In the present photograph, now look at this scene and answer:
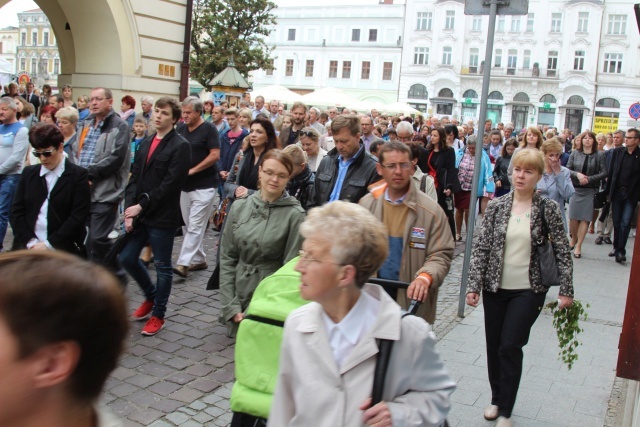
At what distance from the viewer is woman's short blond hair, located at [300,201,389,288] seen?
2492mm

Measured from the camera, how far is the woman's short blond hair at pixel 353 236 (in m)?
2.49

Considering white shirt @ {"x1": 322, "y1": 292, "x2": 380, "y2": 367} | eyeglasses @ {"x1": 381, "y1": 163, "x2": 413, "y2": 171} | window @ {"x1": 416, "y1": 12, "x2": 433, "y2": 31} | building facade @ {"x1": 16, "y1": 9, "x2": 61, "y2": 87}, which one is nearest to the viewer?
white shirt @ {"x1": 322, "y1": 292, "x2": 380, "y2": 367}

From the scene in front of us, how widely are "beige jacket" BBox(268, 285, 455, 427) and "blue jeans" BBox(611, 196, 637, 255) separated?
977 centimetres

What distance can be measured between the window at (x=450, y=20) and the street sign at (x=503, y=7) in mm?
69390

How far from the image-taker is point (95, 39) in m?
16.0

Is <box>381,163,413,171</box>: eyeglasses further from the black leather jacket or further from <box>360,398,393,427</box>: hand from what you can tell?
<box>360,398,393,427</box>: hand

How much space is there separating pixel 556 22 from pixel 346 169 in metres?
71.6

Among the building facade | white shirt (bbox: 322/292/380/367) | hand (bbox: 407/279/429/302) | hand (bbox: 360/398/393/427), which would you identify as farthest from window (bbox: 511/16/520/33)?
hand (bbox: 360/398/393/427)

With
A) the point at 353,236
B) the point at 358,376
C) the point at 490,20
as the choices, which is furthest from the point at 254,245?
the point at 490,20

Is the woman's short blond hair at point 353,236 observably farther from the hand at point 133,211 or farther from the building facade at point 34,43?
the building facade at point 34,43

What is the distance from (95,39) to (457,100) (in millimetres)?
61408

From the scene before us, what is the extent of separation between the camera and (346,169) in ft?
19.7

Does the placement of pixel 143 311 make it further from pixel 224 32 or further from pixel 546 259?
pixel 224 32

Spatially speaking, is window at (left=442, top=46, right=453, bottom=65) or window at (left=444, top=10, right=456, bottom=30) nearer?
window at (left=444, top=10, right=456, bottom=30)
